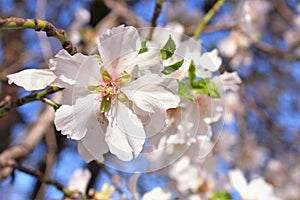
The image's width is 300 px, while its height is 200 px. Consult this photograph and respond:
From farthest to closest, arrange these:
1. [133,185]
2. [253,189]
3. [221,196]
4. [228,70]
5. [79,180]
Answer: [228,70], [253,189], [221,196], [79,180], [133,185]

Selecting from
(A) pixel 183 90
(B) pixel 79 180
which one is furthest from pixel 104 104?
(B) pixel 79 180

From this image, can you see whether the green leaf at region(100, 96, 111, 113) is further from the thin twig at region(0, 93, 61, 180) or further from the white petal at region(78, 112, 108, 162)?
the thin twig at region(0, 93, 61, 180)

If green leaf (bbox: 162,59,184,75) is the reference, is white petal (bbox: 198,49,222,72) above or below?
below

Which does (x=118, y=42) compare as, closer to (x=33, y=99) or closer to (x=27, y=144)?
(x=33, y=99)

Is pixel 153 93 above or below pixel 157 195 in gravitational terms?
above

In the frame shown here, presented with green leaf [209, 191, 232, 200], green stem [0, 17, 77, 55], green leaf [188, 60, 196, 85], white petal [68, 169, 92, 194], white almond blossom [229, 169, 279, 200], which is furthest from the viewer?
white almond blossom [229, 169, 279, 200]

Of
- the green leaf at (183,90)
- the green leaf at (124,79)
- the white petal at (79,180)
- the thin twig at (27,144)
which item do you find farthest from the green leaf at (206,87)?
the thin twig at (27,144)

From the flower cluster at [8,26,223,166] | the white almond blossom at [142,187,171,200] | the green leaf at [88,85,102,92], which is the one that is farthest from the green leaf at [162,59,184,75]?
the white almond blossom at [142,187,171,200]
